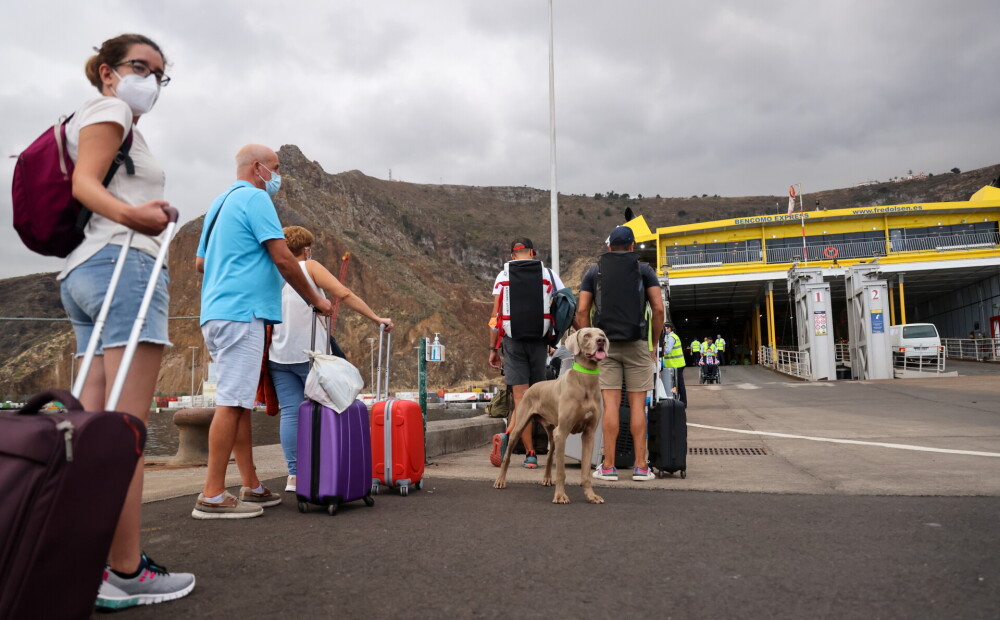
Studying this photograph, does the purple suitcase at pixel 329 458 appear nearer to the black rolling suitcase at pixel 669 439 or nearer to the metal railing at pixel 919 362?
the black rolling suitcase at pixel 669 439

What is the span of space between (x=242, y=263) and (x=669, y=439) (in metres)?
3.53

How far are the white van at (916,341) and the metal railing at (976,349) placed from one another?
2.93 meters

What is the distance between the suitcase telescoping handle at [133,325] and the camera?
6.71ft

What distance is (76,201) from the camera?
229 cm

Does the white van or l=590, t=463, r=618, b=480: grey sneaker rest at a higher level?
the white van

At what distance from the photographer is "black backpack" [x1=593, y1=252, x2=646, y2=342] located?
219 inches

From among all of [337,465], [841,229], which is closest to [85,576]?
[337,465]

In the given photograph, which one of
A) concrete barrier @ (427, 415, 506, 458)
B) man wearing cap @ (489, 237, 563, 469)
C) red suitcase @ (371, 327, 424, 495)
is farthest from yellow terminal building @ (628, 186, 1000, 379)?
red suitcase @ (371, 327, 424, 495)

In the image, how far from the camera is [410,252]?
103 metres

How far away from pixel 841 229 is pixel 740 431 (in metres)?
43.8

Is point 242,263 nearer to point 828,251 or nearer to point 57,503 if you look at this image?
point 57,503

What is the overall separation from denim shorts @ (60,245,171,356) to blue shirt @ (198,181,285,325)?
141 cm

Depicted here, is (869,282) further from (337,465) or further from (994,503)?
(337,465)

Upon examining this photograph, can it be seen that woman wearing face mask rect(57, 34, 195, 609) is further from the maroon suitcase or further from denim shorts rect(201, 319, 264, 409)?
denim shorts rect(201, 319, 264, 409)
